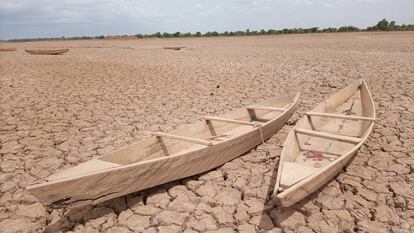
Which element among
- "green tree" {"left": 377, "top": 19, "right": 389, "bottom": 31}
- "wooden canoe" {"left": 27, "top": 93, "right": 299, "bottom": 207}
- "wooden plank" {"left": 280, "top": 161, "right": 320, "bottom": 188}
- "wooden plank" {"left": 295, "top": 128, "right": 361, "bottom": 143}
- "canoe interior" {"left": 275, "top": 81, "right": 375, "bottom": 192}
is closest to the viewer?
"wooden canoe" {"left": 27, "top": 93, "right": 299, "bottom": 207}

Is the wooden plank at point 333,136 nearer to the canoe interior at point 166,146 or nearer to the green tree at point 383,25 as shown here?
the canoe interior at point 166,146

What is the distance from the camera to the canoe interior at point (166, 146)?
3002 mm

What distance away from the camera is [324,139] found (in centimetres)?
480

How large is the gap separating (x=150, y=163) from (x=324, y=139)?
2.90 metres

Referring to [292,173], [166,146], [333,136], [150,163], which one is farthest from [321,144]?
[150,163]

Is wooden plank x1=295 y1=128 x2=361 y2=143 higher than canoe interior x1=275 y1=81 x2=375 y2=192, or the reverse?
wooden plank x1=295 y1=128 x2=361 y2=143

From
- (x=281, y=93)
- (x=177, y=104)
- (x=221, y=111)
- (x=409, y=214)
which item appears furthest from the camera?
(x=281, y=93)

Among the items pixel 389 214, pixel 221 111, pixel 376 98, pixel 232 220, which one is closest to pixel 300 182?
pixel 232 220

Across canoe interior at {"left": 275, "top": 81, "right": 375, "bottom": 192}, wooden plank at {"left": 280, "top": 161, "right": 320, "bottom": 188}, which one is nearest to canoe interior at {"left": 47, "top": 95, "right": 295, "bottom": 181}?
canoe interior at {"left": 275, "top": 81, "right": 375, "bottom": 192}

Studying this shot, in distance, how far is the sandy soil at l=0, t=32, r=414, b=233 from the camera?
10.5ft

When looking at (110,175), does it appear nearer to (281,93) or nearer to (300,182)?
(300,182)

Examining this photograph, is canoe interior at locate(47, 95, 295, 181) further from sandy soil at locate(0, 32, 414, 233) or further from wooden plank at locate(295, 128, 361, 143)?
wooden plank at locate(295, 128, 361, 143)

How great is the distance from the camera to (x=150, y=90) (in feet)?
28.6

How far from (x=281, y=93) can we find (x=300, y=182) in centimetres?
558
